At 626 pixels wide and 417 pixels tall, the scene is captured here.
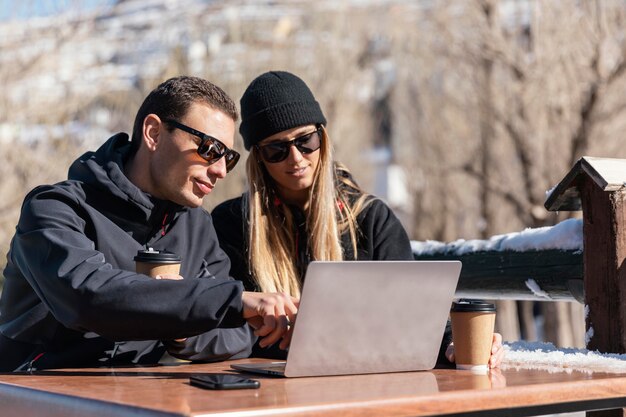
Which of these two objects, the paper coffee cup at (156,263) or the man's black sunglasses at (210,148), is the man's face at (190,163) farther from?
the paper coffee cup at (156,263)

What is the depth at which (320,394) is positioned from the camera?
79.7 inches

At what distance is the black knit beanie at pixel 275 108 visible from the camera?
3604 millimetres

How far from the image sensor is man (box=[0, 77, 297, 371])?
7.79ft

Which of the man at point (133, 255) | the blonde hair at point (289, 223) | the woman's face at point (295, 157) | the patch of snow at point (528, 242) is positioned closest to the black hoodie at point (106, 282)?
the man at point (133, 255)

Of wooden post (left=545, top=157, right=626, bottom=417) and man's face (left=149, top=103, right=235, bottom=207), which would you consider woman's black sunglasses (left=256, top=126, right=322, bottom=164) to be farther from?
wooden post (left=545, top=157, right=626, bottom=417)

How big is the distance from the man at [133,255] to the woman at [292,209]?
0.31 metres

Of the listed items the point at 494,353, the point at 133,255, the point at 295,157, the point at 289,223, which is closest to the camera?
the point at 494,353

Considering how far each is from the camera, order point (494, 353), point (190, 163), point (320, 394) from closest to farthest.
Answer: point (320, 394)
point (494, 353)
point (190, 163)

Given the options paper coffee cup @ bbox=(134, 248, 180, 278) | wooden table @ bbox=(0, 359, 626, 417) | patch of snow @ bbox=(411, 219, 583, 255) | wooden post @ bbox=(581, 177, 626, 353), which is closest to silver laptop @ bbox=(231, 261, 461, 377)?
wooden table @ bbox=(0, 359, 626, 417)

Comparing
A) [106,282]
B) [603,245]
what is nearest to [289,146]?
[603,245]

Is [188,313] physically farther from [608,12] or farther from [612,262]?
[608,12]

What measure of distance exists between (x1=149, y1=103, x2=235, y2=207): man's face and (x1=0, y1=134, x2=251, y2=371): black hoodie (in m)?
0.06

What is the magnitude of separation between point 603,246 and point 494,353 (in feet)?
2.77

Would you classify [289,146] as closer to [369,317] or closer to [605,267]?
[605,267]
